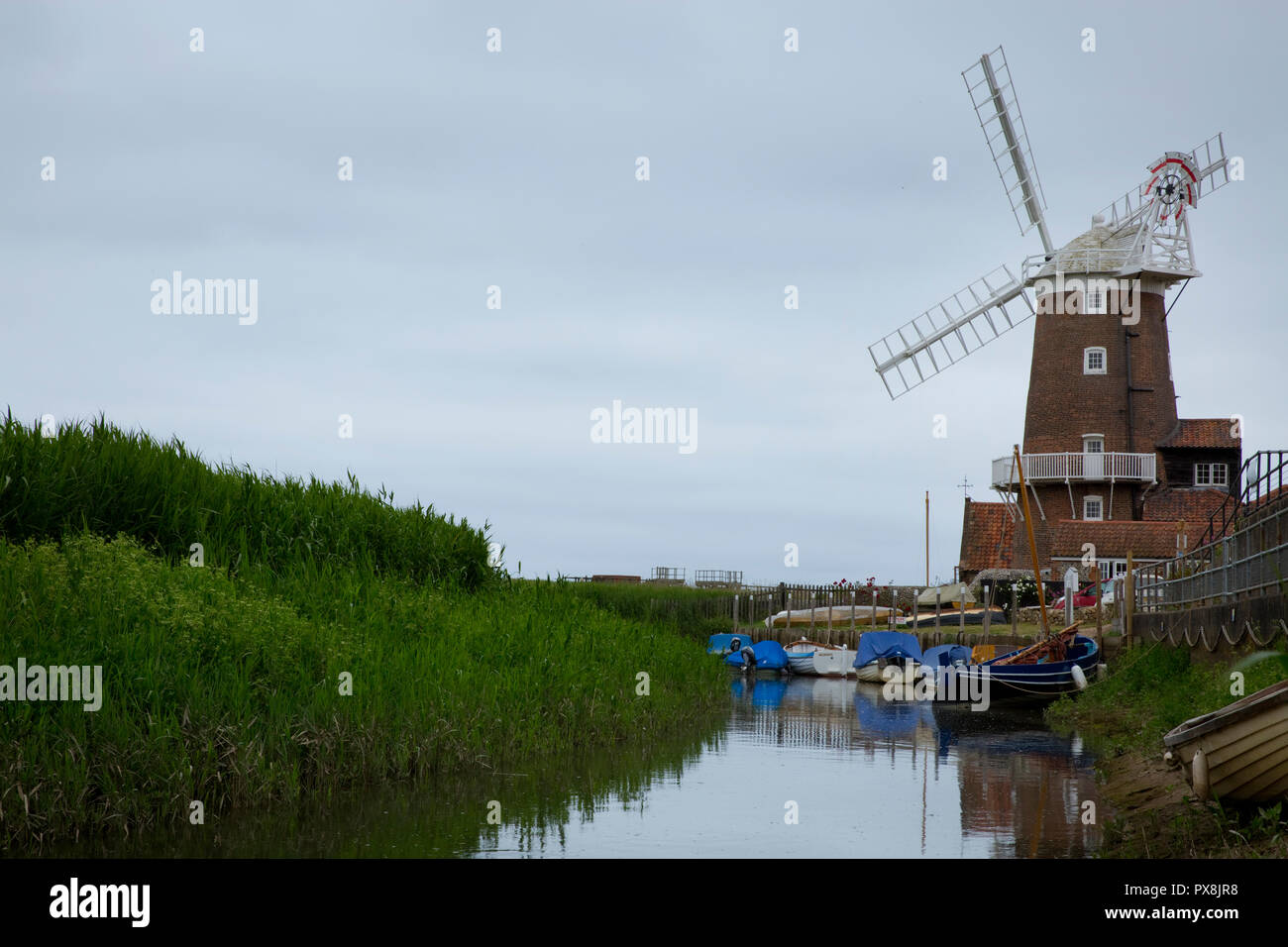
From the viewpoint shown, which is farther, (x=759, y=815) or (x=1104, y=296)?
(x=1104, y=296)

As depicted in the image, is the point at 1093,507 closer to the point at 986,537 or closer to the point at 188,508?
the point at 986,537

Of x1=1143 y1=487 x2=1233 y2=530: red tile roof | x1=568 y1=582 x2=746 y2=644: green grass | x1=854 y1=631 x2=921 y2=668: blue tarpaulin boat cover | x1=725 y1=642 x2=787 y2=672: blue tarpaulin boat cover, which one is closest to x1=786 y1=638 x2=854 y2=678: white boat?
x1=725 y1=642 x2=787 y2=672: blue tarpaulin boat cover

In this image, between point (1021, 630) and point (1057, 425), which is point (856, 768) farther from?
point (1057, 425)

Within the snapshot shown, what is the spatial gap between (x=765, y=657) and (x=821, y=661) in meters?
1.80

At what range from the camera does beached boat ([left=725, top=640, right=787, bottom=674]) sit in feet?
124

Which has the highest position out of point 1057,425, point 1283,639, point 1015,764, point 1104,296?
point 1104,296

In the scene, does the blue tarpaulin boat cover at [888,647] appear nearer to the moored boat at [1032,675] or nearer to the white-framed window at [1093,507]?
the moored boat at [1032,675]

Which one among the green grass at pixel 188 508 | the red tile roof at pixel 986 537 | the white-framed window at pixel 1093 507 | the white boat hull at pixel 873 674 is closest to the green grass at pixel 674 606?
the white boat hull at pixel 873 674

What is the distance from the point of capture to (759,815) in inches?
464

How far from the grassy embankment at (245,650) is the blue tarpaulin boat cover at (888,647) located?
15309mm
